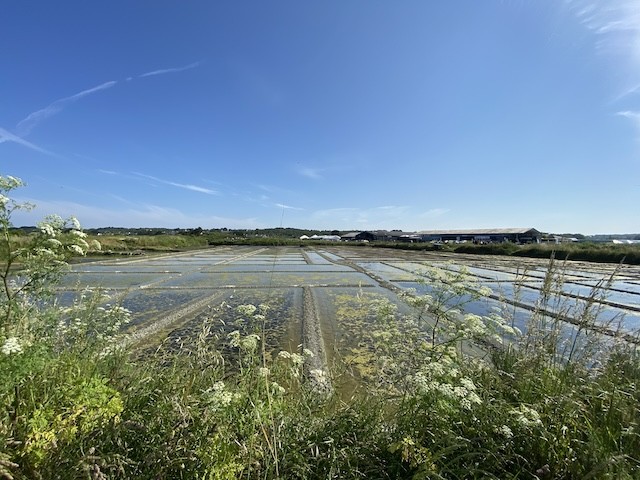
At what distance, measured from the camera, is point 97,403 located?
1398 millimetres

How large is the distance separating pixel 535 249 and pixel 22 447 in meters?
30.6

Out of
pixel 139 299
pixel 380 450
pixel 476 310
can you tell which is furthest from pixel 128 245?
pixel 380 450

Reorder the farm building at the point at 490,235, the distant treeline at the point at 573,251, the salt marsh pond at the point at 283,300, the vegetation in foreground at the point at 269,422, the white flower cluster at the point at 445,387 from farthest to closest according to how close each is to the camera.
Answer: the farm building at the point at 490,235 < the distant treeline at the point at 573,251 < the salt marsh pond at the point at 283,300 < the white flower cluster at the point at 445,387 < the vegetation in foreground at the point at 269,422

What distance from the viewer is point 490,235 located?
65312 mm

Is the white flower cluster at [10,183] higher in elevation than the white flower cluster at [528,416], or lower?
higher

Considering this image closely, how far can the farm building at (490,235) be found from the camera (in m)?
54.5

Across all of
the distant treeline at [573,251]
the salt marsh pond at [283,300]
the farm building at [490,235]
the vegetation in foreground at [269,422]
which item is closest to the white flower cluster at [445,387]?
the vegetation in foreground at [269,422]

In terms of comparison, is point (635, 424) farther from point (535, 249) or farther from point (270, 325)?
point (535, 249)

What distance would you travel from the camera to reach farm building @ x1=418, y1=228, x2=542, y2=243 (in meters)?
54.5

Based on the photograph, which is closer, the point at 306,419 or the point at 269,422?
the point at 269,422

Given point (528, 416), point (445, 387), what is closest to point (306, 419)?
point (445, 387)

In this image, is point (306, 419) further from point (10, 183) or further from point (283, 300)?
point (283, 300)

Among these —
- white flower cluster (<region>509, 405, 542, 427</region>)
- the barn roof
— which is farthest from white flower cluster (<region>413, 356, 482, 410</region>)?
the barn roof

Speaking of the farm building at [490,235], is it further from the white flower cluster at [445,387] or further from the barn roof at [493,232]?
the white flower cluster at [445,387]
